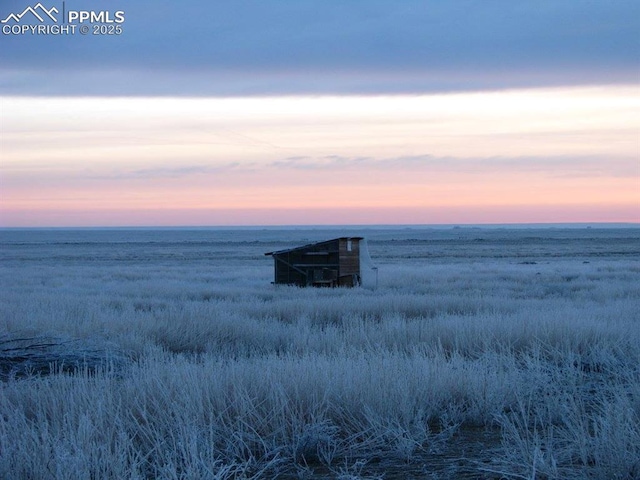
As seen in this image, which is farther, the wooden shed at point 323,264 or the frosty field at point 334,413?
the wooden shed at point 323,264

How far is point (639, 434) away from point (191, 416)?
327 cm

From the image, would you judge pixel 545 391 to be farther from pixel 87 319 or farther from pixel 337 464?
pixel 87 319

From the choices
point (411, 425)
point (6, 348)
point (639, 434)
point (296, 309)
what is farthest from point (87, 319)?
point (639, 434)

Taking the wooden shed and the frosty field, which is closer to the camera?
the frosty field

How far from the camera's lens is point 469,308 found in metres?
16.5

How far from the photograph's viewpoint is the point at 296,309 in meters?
16.2

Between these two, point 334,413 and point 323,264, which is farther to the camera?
point 323,264

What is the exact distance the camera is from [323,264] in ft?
76.9

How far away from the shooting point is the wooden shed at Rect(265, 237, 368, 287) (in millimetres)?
23172

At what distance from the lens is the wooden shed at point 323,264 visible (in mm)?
23172

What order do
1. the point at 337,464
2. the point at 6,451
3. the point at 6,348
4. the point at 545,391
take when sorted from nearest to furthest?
the point at 6,451, the point at 337,464, the point at 545,391, the point at 6,348

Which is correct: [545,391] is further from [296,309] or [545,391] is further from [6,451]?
[296,309]

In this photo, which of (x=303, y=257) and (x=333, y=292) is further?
(x=303, y=257)

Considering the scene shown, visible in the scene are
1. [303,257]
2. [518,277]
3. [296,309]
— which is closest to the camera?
[296,309]
